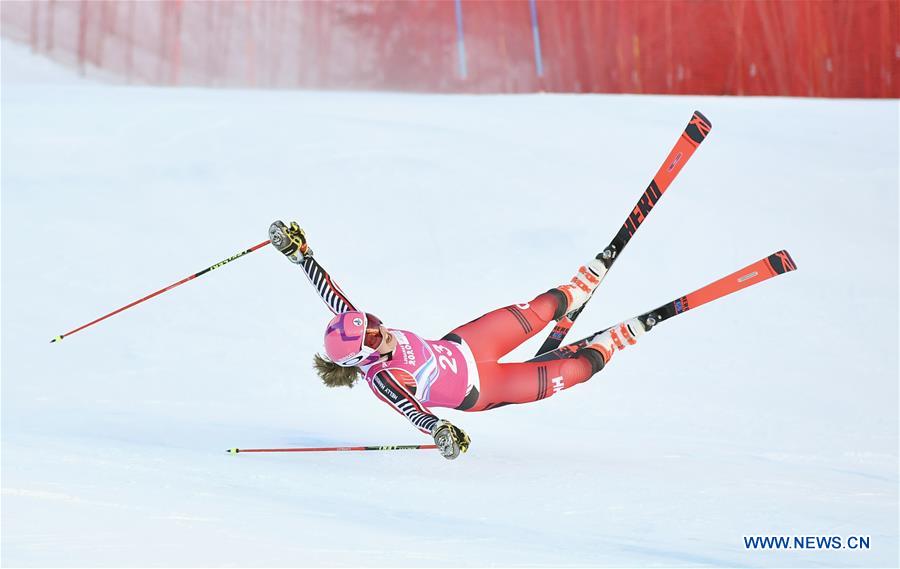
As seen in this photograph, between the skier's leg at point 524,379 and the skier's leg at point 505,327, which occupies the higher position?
the skier's leg at point 505,327

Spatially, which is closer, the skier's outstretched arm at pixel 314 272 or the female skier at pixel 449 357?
the female skier at pixel 449 357

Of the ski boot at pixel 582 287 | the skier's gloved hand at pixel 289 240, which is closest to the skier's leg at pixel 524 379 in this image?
the ski boot at pixel 582 287

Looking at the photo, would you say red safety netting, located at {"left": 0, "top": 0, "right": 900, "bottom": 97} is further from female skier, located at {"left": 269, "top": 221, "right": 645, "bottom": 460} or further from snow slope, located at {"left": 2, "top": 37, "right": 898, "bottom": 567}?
female skier, located at {"left": 269, "top": 221, "right": 645, "bottom": 460}

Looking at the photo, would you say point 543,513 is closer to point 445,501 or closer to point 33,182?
point 445,501

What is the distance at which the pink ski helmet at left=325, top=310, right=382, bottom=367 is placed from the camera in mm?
3262

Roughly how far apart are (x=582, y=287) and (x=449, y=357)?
0.75 m

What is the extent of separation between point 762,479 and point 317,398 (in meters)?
1.91

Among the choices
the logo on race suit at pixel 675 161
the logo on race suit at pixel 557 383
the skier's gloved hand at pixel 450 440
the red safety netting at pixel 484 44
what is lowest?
the skier's gloved hand at pixel 450 440

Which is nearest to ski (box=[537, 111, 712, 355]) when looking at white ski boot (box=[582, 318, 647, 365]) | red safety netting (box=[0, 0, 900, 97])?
white ski boot (box=[582, 318, 647, 365])

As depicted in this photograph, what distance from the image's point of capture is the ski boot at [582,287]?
4.03 meters

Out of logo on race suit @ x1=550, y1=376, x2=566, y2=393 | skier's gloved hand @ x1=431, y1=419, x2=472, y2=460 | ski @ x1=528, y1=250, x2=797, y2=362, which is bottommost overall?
skier's gloved hand @ x1=431, y1=419, x2=472, y2=460

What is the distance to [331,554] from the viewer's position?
254 cm

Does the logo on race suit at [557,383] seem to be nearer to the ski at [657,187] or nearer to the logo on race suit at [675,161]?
the ski at [657,187]

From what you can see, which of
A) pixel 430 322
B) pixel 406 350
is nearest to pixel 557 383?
pixel 406 350
